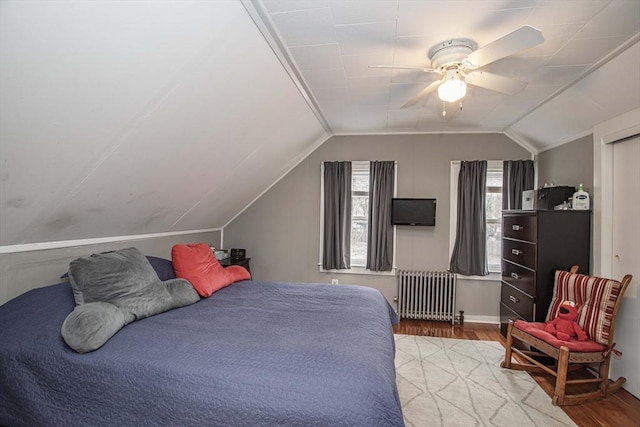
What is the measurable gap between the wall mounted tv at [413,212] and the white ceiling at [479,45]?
48.3 inches

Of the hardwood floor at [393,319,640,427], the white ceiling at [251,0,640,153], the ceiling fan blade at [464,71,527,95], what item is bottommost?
the hardwood floor at [393,319,640,427]

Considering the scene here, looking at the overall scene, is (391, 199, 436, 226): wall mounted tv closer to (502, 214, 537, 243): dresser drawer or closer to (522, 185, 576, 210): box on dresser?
(502, 214, 537, 243): dresser drawer

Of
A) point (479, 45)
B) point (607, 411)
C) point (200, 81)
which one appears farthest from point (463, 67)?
point (607, 411)

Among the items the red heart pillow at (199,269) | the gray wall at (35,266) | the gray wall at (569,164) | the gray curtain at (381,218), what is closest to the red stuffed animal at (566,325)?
the gray wall at (569,164)

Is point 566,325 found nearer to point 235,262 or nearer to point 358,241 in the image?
point 358,241

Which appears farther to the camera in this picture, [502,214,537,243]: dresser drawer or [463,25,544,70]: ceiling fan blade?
[502,214,537,243]: dresser drawer

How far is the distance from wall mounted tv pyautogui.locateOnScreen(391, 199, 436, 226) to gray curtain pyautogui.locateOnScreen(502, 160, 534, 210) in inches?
37.9

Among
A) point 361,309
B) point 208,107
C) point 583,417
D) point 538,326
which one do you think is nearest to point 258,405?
point 361,309

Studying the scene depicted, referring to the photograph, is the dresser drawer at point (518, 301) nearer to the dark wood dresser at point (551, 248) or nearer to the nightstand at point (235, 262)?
the dark wood dresser at point (551, 248)

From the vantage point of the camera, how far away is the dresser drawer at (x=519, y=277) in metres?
2.97

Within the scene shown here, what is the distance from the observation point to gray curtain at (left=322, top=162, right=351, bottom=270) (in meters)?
4.32

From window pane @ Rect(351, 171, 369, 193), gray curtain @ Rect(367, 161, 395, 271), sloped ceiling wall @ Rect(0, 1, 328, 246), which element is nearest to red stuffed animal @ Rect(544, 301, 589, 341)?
gray curtain @ Rect(367, 161, 395, 271)

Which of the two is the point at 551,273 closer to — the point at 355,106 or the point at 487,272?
the point at 487,272

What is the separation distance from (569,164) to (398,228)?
2096mm
